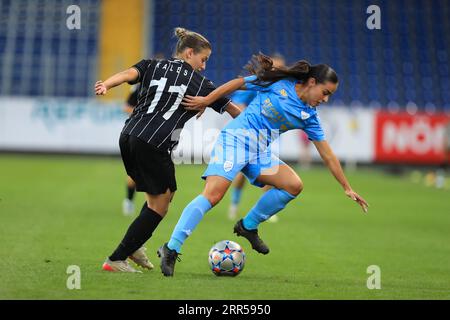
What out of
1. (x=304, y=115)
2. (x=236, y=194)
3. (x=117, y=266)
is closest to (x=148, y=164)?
(x=117, y=266)

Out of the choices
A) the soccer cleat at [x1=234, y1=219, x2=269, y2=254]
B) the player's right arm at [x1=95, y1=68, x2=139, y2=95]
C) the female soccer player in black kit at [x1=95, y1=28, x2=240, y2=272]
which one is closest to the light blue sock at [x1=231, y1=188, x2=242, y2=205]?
the soccer cleat at [x1=234, y1=219, x2=269, y2=254]

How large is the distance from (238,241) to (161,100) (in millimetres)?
3297

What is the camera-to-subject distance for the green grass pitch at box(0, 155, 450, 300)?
6.39 metres

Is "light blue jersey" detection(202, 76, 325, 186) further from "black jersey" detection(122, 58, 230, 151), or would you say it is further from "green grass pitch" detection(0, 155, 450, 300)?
"green grass pitch" detection(0, 155, 450, 300)

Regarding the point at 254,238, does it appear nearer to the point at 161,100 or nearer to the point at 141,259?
the point at 141,259

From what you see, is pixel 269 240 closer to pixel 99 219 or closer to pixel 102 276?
pixel 99 219

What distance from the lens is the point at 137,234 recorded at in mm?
6938

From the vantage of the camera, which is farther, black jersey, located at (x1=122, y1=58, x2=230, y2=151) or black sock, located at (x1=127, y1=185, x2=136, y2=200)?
black sock, located at (x1=127, y1=185, x2=136, y2=200)

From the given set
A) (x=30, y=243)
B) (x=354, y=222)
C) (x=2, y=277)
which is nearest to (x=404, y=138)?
(x=354, y=222)

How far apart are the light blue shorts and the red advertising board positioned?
18.4 meters

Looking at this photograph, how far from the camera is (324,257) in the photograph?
8820 millimetres

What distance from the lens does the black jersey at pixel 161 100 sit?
688cm

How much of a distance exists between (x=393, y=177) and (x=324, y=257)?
15.5m

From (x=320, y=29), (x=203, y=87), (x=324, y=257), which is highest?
(x=320, y=29)
